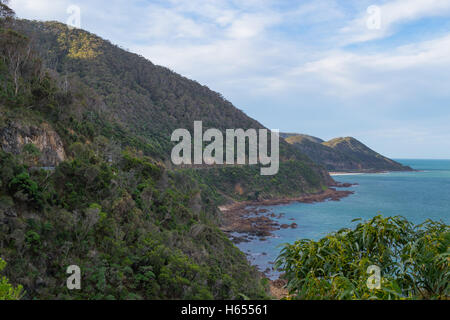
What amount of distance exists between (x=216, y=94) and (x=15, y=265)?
85.9m

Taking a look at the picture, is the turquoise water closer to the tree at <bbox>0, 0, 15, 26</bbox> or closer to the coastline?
the coastline

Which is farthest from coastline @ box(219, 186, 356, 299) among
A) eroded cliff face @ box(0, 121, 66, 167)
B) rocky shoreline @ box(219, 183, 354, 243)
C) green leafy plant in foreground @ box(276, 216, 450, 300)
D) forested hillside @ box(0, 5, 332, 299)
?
green leafy plant in foreground @ box(276, 216, 450, 300)

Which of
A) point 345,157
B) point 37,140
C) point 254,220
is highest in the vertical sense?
point 345,157

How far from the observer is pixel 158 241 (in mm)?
19641

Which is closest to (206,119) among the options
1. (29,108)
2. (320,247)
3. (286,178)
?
(286,178)

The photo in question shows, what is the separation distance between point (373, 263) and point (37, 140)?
72.8 feet

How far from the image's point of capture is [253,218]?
168 ft

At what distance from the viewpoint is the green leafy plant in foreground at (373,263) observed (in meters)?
3.86

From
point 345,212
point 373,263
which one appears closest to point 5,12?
point 373,263

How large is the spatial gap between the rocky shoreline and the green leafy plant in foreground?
3493 cm

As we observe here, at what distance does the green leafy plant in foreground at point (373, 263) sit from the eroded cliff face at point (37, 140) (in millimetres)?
20066

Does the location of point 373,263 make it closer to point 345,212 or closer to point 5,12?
point 5,12

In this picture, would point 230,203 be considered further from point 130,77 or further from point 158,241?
point 158,241

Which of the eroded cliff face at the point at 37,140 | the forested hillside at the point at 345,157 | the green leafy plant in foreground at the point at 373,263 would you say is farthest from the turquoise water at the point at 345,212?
the forested hillside at the point at 345,157
